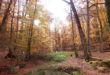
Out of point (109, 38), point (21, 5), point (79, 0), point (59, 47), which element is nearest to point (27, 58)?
point (21, 5)

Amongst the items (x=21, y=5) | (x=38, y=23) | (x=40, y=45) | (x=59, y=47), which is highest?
(x=21, y=5)

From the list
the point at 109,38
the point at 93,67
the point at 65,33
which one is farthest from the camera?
the point at 65,33

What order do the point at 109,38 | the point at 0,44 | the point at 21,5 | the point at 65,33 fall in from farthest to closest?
the point at 65,33, the point at 109,38, the point at 21,5, the point at 0,44

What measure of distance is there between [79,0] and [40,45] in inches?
273

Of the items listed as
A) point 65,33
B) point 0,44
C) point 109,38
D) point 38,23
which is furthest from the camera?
point 65,33

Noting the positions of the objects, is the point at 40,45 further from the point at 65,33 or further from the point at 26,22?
the point at 65,33

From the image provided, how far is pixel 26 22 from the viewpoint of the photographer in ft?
44.7

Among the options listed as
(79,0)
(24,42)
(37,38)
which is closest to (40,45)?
(37,38)

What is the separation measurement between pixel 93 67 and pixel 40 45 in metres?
7.49

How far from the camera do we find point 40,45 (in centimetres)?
1421

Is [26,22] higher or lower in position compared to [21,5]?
lower

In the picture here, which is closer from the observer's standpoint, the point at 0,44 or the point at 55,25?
the point at 0,44

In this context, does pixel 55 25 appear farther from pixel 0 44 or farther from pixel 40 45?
pixel 0 44

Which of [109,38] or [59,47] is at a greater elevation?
[109,38]
